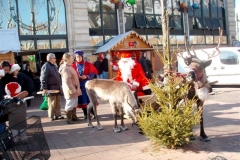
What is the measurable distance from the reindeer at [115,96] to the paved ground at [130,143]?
40cm

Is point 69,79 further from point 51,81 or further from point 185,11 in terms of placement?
point 185,11

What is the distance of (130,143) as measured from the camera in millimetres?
4859

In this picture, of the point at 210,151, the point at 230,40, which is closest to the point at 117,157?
the point at 210,151

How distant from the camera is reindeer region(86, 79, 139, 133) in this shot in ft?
Result: 16.9

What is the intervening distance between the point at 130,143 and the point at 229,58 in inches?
365

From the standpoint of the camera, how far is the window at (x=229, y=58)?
11.9 meters

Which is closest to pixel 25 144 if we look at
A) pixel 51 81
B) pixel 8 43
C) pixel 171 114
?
pixel 171 114

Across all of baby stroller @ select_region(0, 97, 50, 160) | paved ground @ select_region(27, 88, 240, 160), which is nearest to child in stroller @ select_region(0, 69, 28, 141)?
baby stroller @ select_region(0, 97, 50, 160)

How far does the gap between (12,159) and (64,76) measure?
3.79 metres

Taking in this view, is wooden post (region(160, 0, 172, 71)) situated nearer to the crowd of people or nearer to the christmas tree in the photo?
the christmas tree

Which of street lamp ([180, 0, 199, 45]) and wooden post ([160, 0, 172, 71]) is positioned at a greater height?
street lamp ([180, 0, 199, 45])

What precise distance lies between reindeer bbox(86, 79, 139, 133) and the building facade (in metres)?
10.3

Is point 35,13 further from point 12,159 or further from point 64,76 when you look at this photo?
point 12,159

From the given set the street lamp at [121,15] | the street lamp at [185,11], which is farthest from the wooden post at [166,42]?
the street lamp at [185,11]
